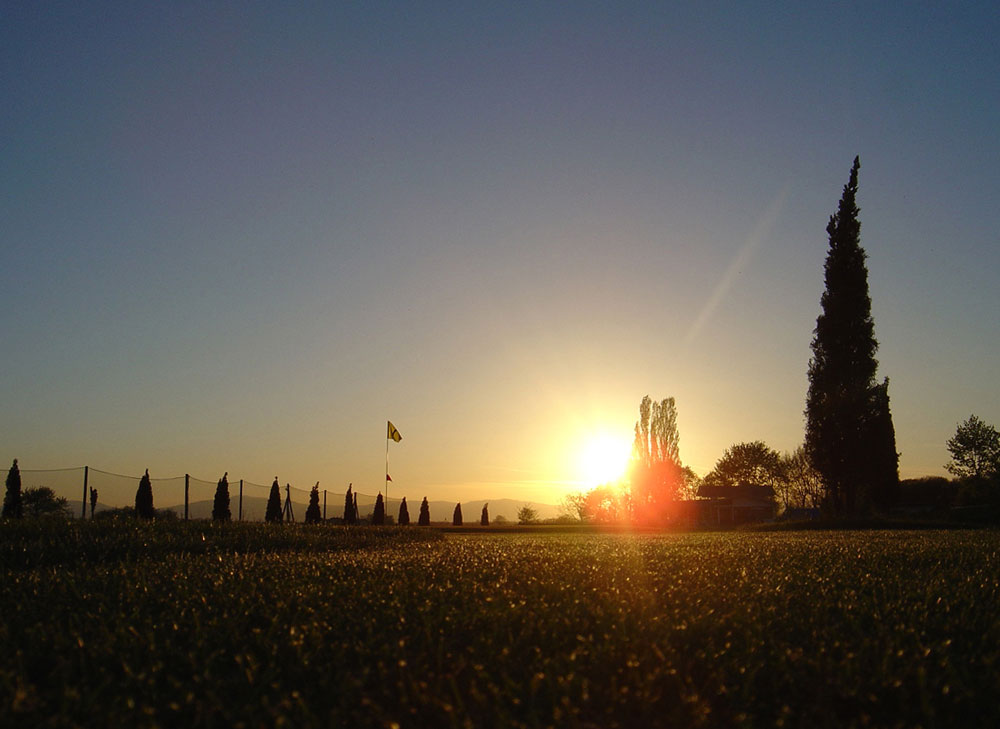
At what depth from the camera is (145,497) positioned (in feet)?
109

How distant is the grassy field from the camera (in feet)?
9.21

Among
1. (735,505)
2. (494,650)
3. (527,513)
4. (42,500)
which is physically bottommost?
(527,513)

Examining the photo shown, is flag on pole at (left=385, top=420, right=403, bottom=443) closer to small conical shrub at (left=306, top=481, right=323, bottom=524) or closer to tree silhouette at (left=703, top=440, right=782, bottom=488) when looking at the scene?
small conical shrub at (left=306, top=481, right=323, bottom=524)

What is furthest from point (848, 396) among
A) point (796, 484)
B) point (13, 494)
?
point (796, 484)

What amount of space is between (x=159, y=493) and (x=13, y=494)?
242 inches

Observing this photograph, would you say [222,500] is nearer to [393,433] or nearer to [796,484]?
[393,433]

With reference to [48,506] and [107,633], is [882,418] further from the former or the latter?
[48,506]

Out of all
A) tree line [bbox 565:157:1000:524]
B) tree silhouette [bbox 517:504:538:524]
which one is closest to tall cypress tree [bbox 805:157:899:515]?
tree line [bbox 565:157:1000:524]

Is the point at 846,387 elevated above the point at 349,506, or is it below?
above

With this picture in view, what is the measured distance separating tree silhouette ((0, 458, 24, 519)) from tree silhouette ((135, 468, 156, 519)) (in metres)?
4.66

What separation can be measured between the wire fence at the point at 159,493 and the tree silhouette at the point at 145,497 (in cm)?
44

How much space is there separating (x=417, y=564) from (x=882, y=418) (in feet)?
124

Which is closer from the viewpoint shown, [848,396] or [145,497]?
[145,497]

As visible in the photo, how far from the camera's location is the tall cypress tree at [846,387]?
37375 mm
